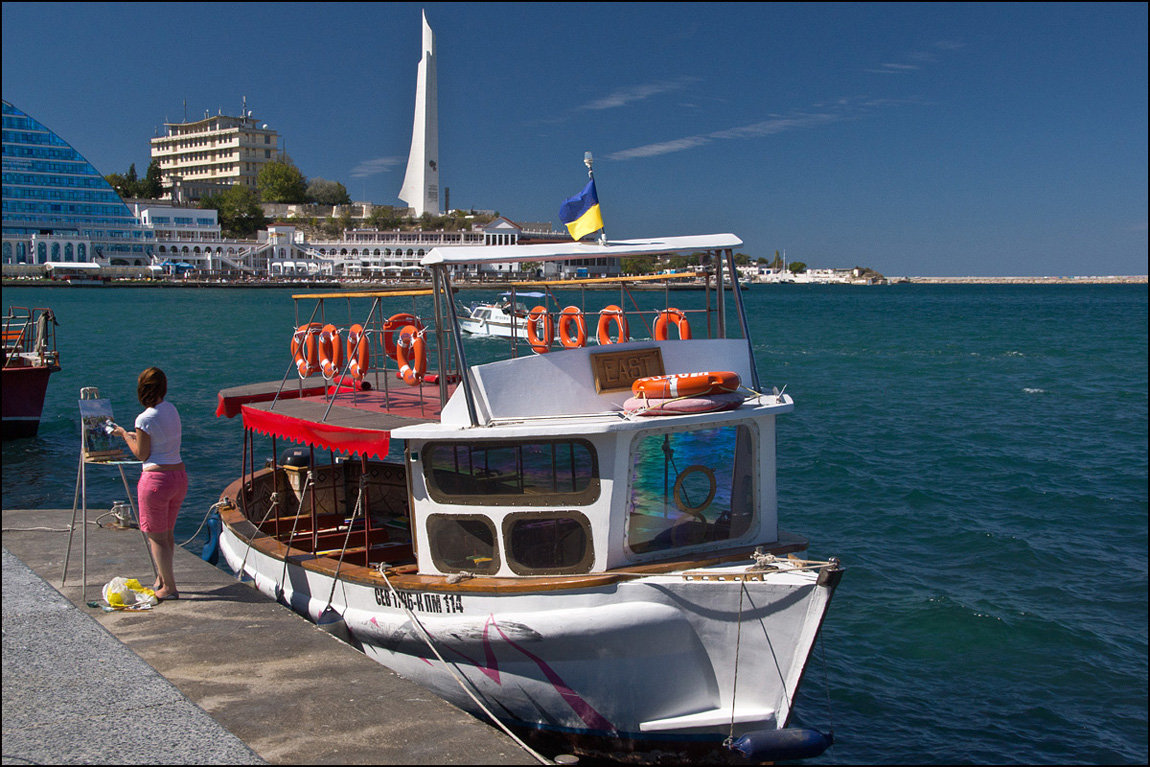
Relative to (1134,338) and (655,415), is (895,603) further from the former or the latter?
(1134,338)

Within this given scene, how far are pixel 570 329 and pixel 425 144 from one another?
130 m

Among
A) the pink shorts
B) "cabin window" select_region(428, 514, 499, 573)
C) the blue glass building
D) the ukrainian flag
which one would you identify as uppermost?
the blue glass building

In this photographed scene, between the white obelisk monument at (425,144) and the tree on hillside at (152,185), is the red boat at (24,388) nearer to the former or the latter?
the white obelisk monument at (425,144)

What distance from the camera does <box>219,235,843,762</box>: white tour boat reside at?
24.4ft

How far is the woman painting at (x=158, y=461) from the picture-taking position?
25.2 feet

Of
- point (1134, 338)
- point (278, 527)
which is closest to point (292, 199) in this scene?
point (1134, 338)

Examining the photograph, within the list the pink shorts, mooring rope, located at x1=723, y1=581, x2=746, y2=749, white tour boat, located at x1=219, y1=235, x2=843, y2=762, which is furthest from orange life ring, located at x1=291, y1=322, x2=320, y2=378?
mooring rope, located at x1=723, y1=581, x2=746, y2=749

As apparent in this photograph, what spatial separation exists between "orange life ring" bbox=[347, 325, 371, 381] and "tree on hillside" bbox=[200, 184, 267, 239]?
165347 mm

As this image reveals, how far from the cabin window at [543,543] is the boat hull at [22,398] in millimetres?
21031

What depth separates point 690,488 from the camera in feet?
26.9

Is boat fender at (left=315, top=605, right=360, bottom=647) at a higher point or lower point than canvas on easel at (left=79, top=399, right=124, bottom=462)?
lower

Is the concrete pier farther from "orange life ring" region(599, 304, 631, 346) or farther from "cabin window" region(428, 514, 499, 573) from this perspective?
"orange life ring" region(599, 304, 631, 346)

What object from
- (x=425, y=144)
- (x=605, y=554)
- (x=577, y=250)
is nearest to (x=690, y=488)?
(x=605, y=554)

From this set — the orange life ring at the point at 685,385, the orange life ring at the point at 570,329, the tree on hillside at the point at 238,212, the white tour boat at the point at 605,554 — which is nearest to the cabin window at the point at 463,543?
the white tour boat at the point at 605,554
